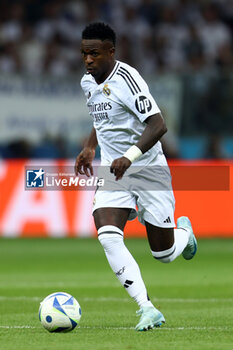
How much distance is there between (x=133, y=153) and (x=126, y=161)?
0.38ft

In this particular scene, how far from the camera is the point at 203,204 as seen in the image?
16125 millimetres

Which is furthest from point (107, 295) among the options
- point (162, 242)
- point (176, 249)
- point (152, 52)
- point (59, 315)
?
point (152, 52)

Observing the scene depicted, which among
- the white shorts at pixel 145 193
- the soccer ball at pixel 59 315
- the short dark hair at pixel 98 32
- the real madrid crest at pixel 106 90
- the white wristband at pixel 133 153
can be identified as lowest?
the soccer ball at pixel 59 315

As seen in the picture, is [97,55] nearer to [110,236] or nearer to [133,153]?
[133,153]

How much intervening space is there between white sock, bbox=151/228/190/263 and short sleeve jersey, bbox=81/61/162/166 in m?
0.72

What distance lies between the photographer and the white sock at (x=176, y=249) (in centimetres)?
692

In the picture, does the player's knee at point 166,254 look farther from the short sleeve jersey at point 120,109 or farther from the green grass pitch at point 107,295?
the short sleeve jersey at point 120,109

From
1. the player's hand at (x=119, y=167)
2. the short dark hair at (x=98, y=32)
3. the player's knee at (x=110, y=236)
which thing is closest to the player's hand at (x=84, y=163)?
the player's knee at (x=110, y=236)

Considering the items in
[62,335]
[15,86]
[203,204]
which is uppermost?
[62,335]

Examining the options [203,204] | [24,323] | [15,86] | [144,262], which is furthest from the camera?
[15,86]

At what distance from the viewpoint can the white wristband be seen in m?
6.21

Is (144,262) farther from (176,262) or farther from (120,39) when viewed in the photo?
(120,39)

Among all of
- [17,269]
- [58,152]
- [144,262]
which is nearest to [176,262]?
[144,262]

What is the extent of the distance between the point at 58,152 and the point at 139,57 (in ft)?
9.06
